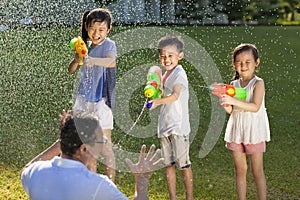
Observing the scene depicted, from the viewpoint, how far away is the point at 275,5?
24516 millimetres

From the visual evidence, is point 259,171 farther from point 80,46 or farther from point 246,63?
point 80,46

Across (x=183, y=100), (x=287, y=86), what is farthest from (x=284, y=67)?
(x=183, y=100)

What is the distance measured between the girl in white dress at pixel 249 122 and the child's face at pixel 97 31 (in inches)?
31.5

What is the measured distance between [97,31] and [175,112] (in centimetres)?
69

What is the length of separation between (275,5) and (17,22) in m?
13.1

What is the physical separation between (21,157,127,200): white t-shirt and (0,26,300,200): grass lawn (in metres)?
1.78

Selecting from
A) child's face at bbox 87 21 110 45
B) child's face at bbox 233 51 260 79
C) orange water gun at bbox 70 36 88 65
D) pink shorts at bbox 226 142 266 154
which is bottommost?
pink shorts at bbox 226 142 266 154

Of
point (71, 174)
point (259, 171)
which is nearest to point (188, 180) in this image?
point (259, 171)

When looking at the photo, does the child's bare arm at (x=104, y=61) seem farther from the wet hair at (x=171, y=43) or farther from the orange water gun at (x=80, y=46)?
the wet hair at (x=171, y=43)

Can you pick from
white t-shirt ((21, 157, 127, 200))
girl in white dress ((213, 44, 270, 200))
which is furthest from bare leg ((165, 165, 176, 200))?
white t-shirt ((21, 157, 127, 200))

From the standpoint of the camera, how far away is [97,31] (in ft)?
13.1

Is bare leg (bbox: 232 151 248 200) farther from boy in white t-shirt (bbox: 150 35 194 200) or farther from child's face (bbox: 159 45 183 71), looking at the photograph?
child's face (bbox: 159 45 183 71)

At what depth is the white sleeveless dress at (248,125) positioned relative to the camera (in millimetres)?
3721

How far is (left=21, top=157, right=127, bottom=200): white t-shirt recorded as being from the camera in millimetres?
2324
